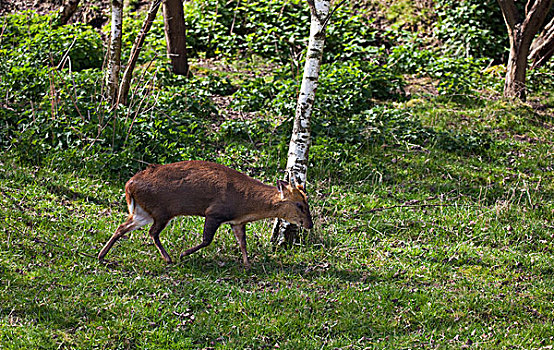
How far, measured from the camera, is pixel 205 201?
6.74 m

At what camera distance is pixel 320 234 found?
Result: 7.55m

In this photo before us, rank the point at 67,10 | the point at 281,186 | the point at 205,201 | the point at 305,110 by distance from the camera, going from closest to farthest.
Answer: the point at 205,201 → the point at 281,186 → the point at 305,110 → the point at 67,10

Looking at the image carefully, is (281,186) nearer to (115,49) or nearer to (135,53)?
(135,53)

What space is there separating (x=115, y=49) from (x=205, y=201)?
409cm

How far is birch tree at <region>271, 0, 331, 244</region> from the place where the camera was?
7379mm

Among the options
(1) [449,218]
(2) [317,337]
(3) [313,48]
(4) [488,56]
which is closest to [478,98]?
(4) [488,56]

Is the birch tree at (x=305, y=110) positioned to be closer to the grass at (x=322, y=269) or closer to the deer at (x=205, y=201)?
the grass at (x=322, y=269)

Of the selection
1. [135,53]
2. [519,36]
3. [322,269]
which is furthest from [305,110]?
[519,36]

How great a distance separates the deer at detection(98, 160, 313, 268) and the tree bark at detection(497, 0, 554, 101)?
6.75m

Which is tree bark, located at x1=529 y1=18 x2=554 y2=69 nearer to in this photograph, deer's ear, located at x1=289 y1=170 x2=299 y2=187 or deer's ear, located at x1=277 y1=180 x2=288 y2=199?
deer's ear, located at x1=289 y1=170 x2=299 y2=187

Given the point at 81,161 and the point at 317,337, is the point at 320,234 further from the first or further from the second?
the point at 81,161

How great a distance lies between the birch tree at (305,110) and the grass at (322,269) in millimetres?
232

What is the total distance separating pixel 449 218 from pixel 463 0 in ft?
24.3

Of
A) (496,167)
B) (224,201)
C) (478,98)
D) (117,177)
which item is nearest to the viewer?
(224,201)
